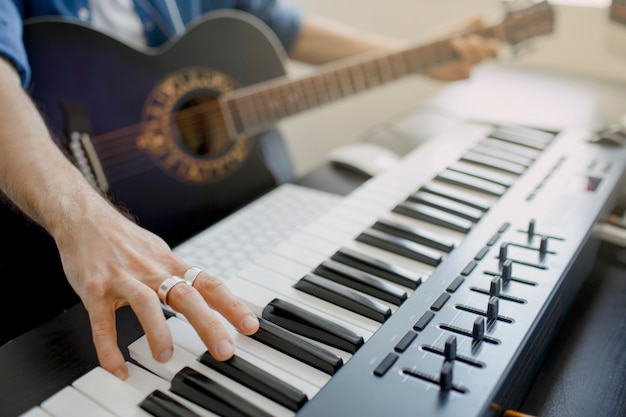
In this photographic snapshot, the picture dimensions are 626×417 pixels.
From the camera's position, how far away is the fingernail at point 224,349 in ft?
1.66

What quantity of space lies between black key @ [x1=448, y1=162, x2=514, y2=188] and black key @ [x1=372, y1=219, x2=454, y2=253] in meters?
0.16

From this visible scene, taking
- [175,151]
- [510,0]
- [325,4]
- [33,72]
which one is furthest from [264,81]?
[325,4]

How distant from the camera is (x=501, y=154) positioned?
89 centimetres

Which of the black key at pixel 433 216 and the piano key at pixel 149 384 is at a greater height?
the black key at pixel 433 216

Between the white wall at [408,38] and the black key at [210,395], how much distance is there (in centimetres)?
91

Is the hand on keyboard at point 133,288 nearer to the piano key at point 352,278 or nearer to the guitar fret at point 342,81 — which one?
the piano key at point 352,278

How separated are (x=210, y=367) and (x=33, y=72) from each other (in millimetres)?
651

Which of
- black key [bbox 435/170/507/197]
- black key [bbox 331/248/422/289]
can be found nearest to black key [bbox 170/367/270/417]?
black key [bbox 331/248/422/289]

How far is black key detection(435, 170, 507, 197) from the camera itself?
2.61ft

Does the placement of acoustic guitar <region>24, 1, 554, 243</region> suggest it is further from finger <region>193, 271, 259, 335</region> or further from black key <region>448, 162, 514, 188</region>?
finger <region>193, 271, 259, 335</region>

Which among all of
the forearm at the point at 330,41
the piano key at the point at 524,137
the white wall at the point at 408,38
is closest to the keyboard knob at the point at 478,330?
the piano key at the point at 524,137

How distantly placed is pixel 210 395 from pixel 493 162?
56 cm

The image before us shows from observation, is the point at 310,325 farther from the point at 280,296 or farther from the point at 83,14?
the point at 83,14

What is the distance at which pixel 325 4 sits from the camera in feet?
5.99
